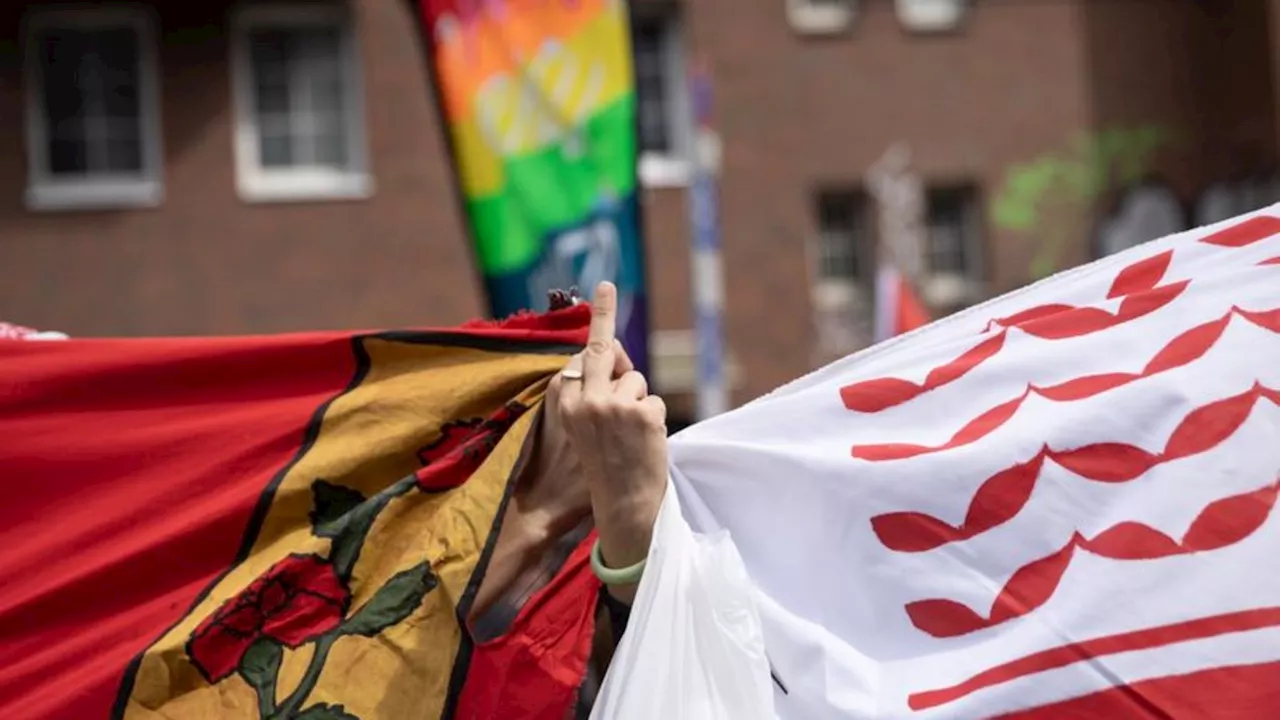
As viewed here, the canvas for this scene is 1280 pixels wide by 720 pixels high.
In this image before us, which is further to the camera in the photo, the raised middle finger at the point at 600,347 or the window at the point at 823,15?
the window at the point at 823,15

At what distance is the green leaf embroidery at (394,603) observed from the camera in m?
2.46

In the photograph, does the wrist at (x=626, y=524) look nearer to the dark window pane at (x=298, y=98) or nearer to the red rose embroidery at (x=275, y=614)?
the red rose embroidery at (x=275, y=614)

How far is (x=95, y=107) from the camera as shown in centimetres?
1575

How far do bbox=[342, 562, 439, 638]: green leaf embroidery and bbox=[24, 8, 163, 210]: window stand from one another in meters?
13.9

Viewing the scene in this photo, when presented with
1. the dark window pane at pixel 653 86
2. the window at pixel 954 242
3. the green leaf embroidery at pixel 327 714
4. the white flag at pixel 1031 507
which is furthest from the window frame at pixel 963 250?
the green leaf embroidery at pixel 327 714

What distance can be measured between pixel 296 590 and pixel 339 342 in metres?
0.45

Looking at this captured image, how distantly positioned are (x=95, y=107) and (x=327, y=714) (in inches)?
569

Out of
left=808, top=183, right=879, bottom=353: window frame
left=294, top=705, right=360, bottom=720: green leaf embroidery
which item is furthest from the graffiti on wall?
left=294, top=705, right=360, bottom=720: green leaf embroidery

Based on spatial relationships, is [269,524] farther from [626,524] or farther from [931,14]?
[931,14]

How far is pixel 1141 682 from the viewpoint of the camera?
2.35m

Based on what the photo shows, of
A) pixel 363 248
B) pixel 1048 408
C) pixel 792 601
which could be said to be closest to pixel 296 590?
pixel 792 601

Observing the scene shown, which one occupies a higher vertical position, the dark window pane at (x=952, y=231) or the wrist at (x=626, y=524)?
Result: the dark window pane at (x=952, y=231)

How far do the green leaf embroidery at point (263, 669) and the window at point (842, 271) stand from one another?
14.0 meters

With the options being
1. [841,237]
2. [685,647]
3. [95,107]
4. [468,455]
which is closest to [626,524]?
[685,647]
